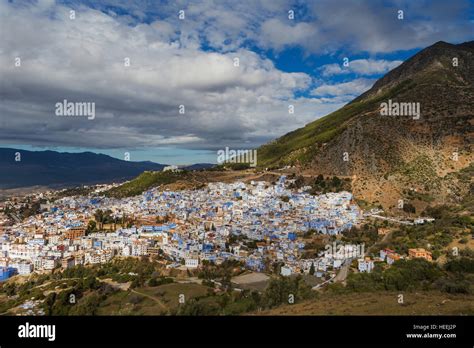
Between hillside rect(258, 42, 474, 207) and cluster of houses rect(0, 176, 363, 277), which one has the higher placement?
hillside rect(258, 42, 474, 207)

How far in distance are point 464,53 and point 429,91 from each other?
25.5 m

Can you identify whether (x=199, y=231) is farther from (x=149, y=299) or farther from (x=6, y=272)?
(x=6, y=272)

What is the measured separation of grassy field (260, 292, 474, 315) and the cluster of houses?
380 inches

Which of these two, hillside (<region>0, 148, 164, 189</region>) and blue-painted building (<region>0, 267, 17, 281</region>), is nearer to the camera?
blue-painted building (<region>0, 267, 17, 281</region>)

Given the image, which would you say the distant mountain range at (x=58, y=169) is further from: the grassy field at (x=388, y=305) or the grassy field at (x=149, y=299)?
the grassy field at (x=388, y=305)

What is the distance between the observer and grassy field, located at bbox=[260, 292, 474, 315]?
684 cm

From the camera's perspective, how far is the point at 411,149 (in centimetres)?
3544

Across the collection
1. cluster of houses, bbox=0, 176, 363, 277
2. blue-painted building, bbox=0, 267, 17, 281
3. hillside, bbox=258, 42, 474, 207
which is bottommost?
blue-painted building, bbox=0, 267, 17, 281

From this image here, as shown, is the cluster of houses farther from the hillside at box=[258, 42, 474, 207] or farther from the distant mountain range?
the distant mountain range

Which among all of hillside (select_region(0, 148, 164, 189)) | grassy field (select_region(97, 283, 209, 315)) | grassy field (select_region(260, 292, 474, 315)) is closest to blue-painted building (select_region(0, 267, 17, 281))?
grassy field (select_region(97, 283, 209, 315))
